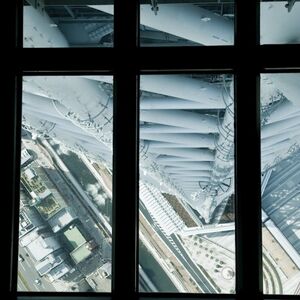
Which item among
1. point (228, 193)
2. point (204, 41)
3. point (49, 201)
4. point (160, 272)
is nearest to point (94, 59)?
point (204, 41)

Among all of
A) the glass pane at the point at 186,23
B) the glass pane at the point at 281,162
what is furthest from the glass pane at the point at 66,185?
the glass pane at the point at 281,162

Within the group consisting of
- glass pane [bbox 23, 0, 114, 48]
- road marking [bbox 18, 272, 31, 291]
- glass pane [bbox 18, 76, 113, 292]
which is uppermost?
glass pane [bbox 23, 0, 114, 48]

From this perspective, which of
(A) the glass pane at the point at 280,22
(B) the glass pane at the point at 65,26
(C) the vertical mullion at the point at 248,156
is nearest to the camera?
(C) the vertical mullion at the point at 248,156

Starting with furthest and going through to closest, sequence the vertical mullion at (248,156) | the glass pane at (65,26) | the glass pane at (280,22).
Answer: the glass pane at (65,26) < the glass pane at (280,22) < the vertical mullion at (248,156)

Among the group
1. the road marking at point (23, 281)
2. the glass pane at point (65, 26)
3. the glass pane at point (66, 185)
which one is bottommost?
the road marking at point (23, 281)

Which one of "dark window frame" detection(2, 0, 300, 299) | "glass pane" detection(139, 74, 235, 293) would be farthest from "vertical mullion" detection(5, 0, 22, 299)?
"glass pane" detection(139, 74, 235, 293)

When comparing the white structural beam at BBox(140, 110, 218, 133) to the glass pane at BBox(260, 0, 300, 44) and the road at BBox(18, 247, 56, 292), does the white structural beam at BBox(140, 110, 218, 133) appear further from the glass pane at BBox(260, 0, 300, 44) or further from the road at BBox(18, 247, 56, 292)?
the road at BBox(18, 247, 56, 292)

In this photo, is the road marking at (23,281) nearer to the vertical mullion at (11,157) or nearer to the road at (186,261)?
the vertical mullion at (11,157)
